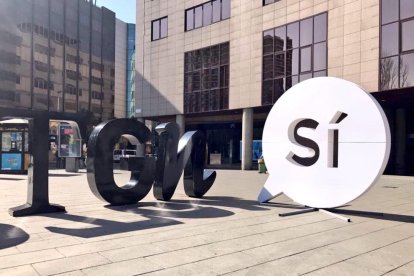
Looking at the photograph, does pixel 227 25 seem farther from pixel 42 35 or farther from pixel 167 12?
pixel 42 35

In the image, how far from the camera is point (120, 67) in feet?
294

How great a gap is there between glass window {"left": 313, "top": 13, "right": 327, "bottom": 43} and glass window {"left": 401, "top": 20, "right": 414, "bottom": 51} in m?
4.68

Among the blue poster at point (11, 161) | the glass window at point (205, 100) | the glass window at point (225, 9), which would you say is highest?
the glass window at point (225, 9)

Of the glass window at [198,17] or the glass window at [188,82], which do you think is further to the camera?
the glass window at [188,82]

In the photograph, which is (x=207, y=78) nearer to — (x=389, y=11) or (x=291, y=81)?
(x=291, y=81)

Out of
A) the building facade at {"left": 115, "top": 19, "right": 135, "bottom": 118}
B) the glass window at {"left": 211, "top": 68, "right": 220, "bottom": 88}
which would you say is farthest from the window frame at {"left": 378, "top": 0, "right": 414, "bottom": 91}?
the building facade at {"left": 115, "top": 19, "right": 135, "bottom": 118}

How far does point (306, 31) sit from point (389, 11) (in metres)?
5.15

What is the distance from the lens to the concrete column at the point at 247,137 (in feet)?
92.4

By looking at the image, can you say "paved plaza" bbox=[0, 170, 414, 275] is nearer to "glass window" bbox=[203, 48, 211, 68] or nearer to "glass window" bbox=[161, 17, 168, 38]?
"glass window" bbox=[203, 48, 211, 68]

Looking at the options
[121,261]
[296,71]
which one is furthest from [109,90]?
[121,261]

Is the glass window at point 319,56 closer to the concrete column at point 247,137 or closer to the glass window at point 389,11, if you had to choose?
the glass window at point 389,11

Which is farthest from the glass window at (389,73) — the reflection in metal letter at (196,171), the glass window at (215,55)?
the glass window at (215,55)

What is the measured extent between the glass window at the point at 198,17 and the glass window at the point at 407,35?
15935mm

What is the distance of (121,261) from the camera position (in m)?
5.05
